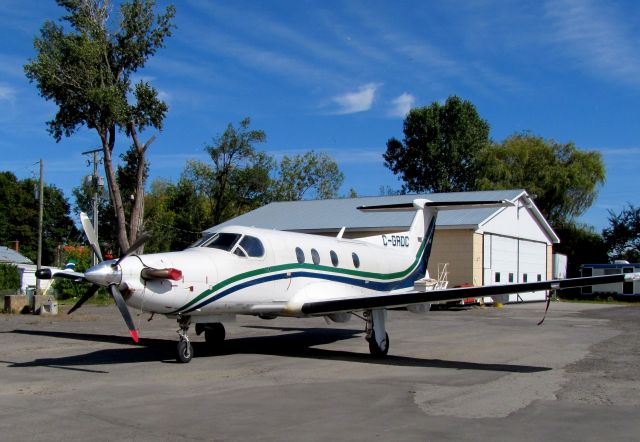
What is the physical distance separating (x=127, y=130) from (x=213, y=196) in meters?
26.9

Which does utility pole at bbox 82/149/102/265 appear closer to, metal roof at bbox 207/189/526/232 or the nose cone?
metal roof at bbox 207/189/526/232

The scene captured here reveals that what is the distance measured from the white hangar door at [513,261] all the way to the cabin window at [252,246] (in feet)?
86.7

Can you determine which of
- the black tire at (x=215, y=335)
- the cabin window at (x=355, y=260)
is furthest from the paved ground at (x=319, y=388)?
the cabin window at (x=355, y=260)

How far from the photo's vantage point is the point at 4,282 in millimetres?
49156

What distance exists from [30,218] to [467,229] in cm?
6336

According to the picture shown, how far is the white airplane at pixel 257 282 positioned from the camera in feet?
39.3

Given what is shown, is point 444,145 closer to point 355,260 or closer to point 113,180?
point 113,180

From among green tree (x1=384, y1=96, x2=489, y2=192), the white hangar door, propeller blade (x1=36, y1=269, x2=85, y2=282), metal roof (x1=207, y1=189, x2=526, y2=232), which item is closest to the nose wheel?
propeller blade (x1=36, y1=269, x2=85, y2=282)

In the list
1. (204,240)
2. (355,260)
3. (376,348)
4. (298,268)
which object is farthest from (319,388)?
(355,260)

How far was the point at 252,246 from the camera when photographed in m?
14.0

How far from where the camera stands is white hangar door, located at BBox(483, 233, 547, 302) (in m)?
39.0

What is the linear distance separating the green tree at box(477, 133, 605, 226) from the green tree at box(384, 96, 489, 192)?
337 inches

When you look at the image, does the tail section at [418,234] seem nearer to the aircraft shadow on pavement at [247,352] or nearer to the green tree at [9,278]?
the aircraft shadow on pavement at [247,352]

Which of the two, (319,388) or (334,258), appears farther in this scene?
(334,258)
